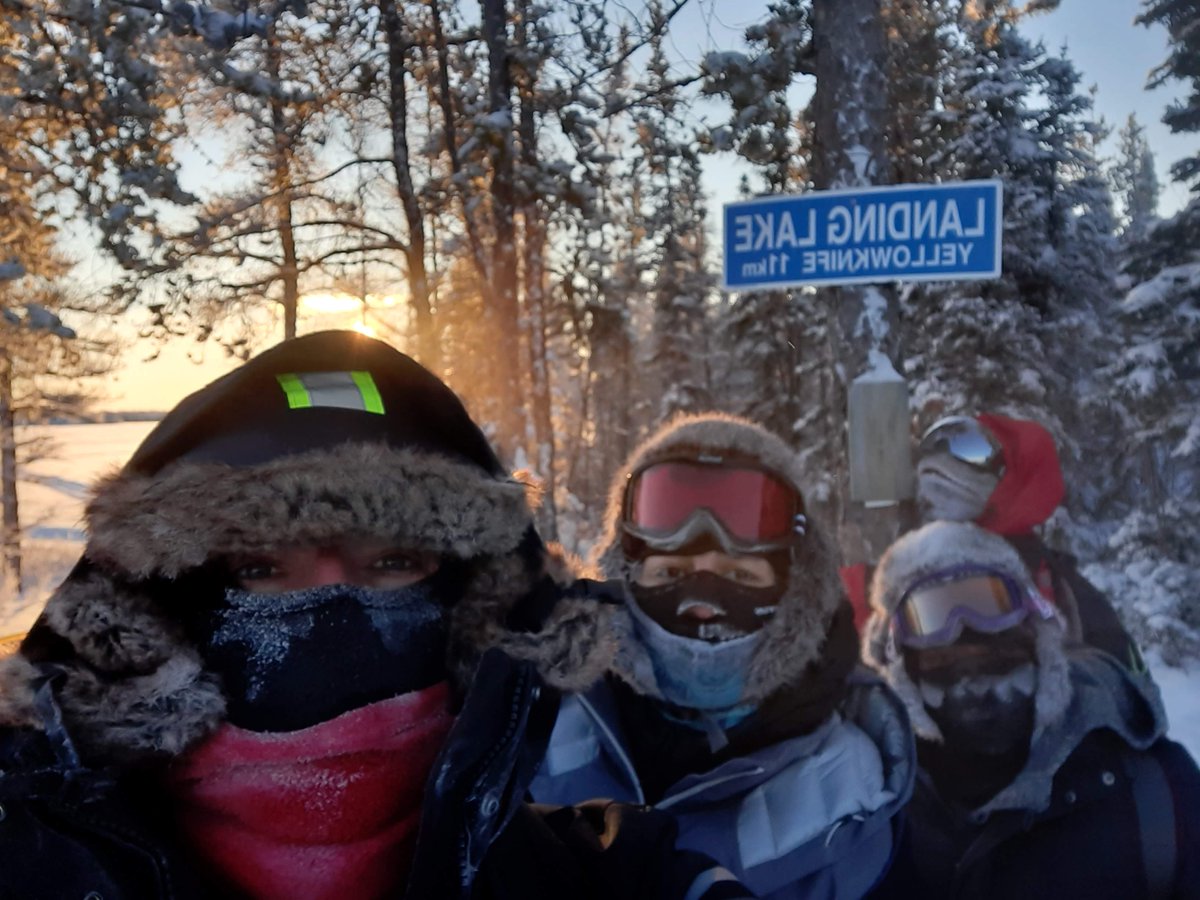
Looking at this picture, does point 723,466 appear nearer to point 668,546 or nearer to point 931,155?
point 668,546

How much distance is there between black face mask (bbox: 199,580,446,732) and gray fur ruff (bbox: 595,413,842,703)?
0.97 m

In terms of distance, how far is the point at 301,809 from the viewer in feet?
4.99

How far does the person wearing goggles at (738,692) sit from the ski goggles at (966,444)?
48.1 inches

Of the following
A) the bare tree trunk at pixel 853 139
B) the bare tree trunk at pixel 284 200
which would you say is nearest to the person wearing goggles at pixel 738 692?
the bare tree trunk at pixel 853 139

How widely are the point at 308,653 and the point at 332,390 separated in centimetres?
51

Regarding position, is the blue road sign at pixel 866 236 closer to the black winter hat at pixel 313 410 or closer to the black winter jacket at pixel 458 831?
the black winter hat at pixel 313 410

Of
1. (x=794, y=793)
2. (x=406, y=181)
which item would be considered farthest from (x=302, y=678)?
(x=406, y=181)

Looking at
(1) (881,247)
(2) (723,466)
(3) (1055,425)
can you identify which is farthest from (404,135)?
(3) (1055,425)

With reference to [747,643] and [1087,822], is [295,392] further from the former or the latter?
[1087,822]

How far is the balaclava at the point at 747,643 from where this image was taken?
8.35ft

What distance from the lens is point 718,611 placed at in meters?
2.67

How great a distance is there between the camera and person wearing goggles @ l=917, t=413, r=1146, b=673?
3328 mm

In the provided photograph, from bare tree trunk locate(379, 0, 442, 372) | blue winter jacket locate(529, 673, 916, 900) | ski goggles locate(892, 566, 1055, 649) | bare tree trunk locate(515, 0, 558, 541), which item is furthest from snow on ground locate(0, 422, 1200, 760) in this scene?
bare tree trunk locate(515, 0, 558, 541)

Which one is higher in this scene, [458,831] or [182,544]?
[182,544]
